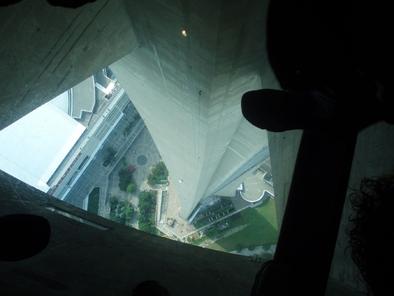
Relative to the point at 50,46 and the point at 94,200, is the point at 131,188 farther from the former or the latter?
the point at 50,46

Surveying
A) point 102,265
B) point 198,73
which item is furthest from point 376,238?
point 198,73

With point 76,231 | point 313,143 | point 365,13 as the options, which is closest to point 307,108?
point 313,143

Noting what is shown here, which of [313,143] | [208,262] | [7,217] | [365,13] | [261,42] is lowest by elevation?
[7,217]

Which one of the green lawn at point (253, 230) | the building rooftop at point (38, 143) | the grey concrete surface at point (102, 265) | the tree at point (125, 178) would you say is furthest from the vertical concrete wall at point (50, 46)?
the tree at point (125, 178)

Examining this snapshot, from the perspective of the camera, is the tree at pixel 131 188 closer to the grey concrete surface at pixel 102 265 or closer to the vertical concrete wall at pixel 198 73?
the vertical concrete wall at pixel 198 73

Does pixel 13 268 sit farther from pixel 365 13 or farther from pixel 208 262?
pixel 365 13

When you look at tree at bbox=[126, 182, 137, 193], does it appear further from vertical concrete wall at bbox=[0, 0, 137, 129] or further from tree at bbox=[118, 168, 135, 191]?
vertical concrete wall at bbox=[0, 0, 137, 129]
